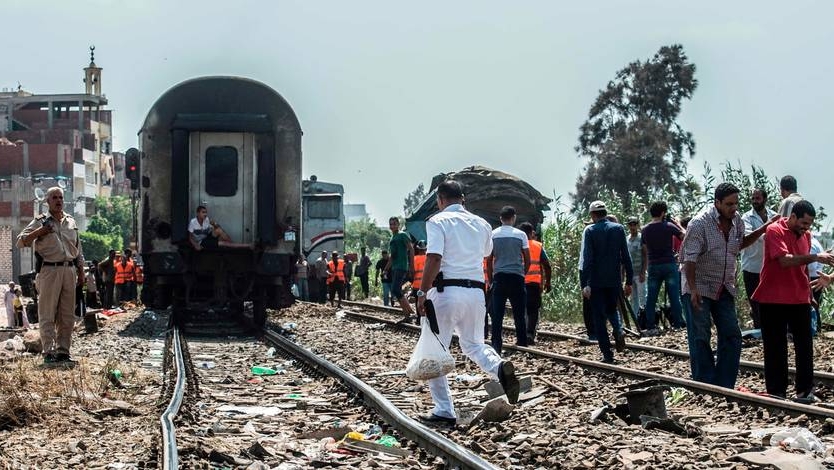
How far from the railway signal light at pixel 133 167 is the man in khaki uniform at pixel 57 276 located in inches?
249

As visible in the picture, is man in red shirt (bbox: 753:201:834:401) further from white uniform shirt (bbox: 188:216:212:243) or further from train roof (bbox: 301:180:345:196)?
train roof (bbox: 301:180:345:196)

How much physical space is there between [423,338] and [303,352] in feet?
18.9

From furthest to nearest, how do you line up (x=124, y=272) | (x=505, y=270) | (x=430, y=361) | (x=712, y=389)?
(x=124, y=272) → (x=505, y=270) → (x=712, y=389) → (x=430, y=361)

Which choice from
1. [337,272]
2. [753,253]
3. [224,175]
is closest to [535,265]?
[753,253]

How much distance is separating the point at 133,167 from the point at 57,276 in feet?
22.1

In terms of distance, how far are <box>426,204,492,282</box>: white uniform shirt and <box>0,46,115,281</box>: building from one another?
7265 centimetres

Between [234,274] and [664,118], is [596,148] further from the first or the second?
[234,274]

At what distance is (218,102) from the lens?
18828 mm

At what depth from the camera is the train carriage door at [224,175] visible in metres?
18.9

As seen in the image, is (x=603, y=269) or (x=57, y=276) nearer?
(x=603, y=269)

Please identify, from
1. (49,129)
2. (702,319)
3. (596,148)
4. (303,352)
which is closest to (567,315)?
(303,352)

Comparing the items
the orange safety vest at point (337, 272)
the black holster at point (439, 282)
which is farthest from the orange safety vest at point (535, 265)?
the orange safety vest at point (337, 272)

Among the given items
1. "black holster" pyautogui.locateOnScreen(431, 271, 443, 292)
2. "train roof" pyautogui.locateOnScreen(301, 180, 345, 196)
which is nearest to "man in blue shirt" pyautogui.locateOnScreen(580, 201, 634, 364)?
"black holster" pyautogui.locateOnScreen(431, 271, 443, 292)

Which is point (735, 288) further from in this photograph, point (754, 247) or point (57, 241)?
point (57, 241)
